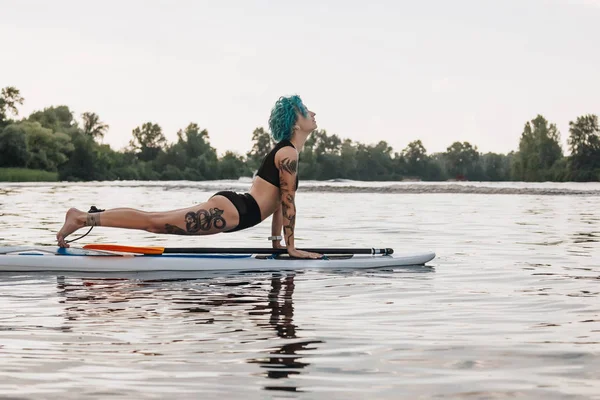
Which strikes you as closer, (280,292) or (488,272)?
(280,292)

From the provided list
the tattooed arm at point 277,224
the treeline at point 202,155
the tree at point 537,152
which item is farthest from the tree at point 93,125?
the tattooed arm at point 277,224

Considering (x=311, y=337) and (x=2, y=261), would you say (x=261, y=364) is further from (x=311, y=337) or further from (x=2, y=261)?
(x=2, y=261)

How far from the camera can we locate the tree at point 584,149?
14225 cm

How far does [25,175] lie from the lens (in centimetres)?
9900

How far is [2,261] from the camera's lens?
10.5m

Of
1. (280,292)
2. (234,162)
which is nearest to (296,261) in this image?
(280,292)

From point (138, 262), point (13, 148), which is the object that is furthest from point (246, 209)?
point (13, 148)

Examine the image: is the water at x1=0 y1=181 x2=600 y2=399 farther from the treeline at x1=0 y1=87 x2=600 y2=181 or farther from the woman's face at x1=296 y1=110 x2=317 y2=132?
the treeline at x1=0 y1=87 x2=600 y2=181

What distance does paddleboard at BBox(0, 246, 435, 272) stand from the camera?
34.6ft

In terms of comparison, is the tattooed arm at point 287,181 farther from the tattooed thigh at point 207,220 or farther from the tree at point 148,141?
the tree at point 148,141

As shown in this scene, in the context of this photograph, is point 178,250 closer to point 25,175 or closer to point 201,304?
point 201,304

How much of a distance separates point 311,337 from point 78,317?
6.56 feet

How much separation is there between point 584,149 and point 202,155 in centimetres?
6444

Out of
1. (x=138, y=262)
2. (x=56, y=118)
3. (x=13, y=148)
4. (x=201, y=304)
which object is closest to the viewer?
(x=201, y=304)
